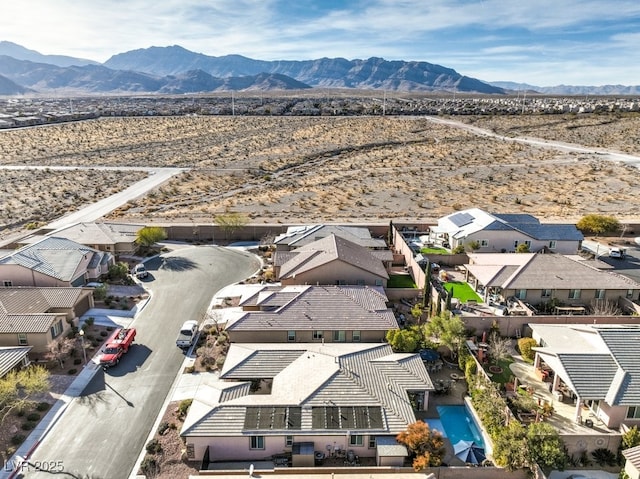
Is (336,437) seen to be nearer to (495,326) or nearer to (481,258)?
(495,326)

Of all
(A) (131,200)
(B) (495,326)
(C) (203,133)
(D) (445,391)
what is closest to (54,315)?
(D) (445,391)

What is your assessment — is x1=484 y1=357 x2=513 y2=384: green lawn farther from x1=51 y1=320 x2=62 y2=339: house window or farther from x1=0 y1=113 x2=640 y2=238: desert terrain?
x1=0 y1=113 x2=640 y2=238: desert terrain

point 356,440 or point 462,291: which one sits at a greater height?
point 462,291

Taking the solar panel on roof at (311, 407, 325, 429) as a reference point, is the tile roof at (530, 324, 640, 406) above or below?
above

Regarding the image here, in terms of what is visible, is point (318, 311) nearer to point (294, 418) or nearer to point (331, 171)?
point (294, 418)

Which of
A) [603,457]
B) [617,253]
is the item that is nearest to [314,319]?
[603,457]

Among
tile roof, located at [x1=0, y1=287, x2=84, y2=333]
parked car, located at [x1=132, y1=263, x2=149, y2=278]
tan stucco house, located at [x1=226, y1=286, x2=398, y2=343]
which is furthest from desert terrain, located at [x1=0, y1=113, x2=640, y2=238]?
tan stucco house, located at [x1=226, y1=286, x2=398, y2=343]
